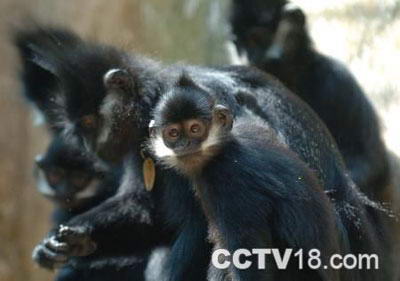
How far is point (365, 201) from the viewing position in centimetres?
585

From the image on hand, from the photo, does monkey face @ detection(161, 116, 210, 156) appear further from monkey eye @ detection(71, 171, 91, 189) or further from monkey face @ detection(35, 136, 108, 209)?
monkey eye @ detection(71, 171, 91, 189)

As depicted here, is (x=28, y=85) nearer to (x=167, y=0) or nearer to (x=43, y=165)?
(x=43, y=165)

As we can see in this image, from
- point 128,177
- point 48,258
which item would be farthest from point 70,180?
point 128,177

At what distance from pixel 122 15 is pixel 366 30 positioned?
2.94 meters

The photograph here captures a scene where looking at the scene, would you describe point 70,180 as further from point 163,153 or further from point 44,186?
point 163,153

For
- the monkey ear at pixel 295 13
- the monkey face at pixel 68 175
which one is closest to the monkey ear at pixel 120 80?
the monkey face at pixel 68 175

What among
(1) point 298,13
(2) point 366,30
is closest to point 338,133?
(1) point 298,13

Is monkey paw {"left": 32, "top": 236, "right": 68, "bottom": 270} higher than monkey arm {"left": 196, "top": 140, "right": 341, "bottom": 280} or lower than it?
higher

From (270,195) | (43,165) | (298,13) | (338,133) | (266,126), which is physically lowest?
(270,195)

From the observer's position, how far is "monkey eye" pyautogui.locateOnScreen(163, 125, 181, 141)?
4.87 meters

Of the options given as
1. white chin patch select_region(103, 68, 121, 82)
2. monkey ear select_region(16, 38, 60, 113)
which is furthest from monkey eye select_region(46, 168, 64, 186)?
white chin patch select_region(103, 68, 121, 82)

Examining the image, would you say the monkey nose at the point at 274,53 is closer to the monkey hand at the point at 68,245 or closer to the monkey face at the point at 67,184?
the monkey face at the point at 67,184

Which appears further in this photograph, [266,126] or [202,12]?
[202,12]

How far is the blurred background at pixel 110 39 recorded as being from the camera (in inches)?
374
